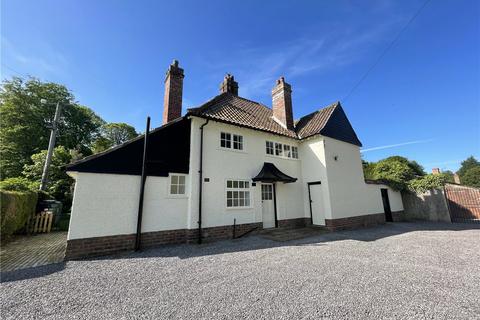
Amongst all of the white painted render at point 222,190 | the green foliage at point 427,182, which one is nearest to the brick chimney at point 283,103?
the white painted render at point 222,190

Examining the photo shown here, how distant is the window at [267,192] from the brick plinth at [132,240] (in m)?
2.10

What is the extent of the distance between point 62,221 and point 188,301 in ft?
43.6

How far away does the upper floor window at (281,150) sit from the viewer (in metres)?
11.6

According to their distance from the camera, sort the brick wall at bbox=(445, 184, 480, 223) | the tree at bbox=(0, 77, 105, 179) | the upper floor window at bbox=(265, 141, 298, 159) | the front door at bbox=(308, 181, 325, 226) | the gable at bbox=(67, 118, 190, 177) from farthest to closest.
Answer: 1. the tree at bbox=(0, 77, 105, 179)
2. the brick wall at bbox=(445, 184, 480, 223)
3. the upper floor window at bbox=(265, 141, 298, 159)
4. the front door at bbox=(308, 181, 325, 226)
5. the gable at bbox=(67, 118, 190, 177)

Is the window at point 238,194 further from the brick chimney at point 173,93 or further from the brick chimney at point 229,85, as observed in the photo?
the brick chimney at point 229,85

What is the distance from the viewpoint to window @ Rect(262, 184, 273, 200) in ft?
35.3

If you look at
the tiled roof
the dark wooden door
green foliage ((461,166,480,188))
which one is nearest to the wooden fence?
the tiled roof

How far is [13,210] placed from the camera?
337 inches

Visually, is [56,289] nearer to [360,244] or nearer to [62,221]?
[360,244]

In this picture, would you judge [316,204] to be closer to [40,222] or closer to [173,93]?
[173,93]

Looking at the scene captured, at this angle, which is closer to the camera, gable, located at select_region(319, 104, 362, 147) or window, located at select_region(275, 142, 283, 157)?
window, located at select_region(275, 142, 283, 157)

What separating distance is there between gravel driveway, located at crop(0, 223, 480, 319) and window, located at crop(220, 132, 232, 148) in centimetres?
494

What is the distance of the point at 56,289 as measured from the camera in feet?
13.6

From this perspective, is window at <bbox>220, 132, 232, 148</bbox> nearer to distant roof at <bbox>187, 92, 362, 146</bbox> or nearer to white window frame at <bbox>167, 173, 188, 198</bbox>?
distant roof at <bbox>187, 92, 362, 146</bbox>
